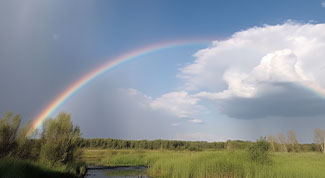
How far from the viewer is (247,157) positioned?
20281 millimetres

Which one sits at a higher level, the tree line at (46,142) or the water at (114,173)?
the tree line at (46,142)

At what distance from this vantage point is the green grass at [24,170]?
34.6 ft

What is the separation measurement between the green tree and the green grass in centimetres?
175

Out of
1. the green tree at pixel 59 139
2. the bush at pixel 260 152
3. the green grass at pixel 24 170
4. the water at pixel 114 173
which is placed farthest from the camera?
the water at pixel 114 173

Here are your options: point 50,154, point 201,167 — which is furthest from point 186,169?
point 50,154

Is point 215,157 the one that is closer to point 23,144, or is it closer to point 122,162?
point 23,144

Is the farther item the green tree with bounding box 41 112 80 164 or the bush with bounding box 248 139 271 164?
the bush with bounding box 248 139 271 164

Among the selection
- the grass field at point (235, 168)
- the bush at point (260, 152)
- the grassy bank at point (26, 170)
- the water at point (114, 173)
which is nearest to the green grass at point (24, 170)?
the grassy bank at point (26, 170)

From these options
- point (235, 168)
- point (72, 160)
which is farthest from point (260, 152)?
point (72, 160)

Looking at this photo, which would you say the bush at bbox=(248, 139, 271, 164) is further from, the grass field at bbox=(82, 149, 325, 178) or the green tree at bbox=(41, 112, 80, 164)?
the green tree at bbox=(41, 112, 80, 164)

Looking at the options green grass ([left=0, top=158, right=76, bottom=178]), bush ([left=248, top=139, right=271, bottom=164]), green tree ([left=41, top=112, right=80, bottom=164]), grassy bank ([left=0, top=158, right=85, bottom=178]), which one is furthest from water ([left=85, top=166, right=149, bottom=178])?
bush ([left=248, top=139, right=271, bottom=164])

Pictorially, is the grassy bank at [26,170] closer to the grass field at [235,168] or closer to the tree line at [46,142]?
the tree line at [46,142]

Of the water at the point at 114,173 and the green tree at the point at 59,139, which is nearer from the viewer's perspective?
the green tree at the point at 59,139

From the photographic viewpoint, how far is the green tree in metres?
18.7
